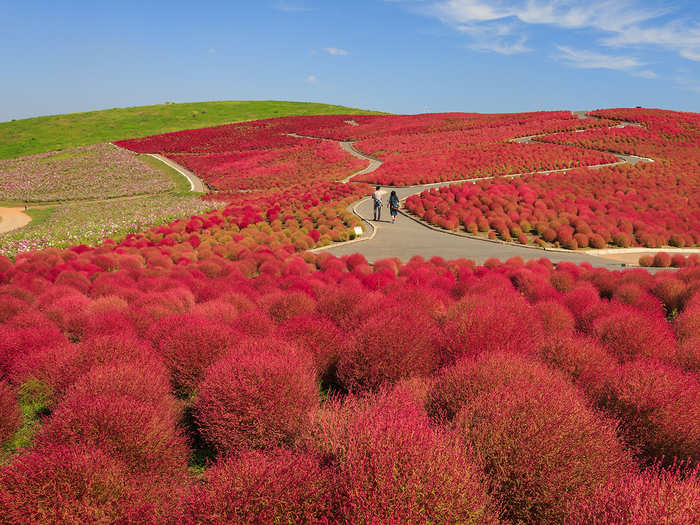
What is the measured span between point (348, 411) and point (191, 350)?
2.70 metres

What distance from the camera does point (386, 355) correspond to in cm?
481

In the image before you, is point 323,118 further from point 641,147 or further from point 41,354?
point 41,354

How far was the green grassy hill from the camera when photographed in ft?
229

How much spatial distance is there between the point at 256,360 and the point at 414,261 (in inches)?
368

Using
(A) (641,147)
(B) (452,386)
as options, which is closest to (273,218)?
(B) (452,386)

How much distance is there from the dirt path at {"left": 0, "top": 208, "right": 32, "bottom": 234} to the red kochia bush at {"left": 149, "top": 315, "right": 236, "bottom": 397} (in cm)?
2732

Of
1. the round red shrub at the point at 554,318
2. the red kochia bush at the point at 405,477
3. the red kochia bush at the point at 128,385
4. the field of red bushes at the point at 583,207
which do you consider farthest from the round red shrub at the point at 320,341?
the field of red bushes at the point at 583,207

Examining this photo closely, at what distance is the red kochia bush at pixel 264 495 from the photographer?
2.33 meters

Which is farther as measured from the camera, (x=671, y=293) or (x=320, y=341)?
(x=671, y=293)

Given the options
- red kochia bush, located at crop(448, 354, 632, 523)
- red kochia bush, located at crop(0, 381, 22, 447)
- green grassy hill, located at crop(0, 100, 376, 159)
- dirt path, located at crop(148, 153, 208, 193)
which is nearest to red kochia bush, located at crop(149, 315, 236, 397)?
red kochia bush, located at crop(0, 381, 22, 447)

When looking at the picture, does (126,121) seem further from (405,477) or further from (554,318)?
(405,477)

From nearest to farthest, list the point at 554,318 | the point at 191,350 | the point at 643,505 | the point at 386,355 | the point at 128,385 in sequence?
the point at 643,505 → the point at 128,385 → the point at 386,355 → the point at 191,350 → the point at 554,318

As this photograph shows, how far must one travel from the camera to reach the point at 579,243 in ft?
61.3

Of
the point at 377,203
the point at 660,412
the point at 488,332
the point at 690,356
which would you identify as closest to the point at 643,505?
the point at 660,412
